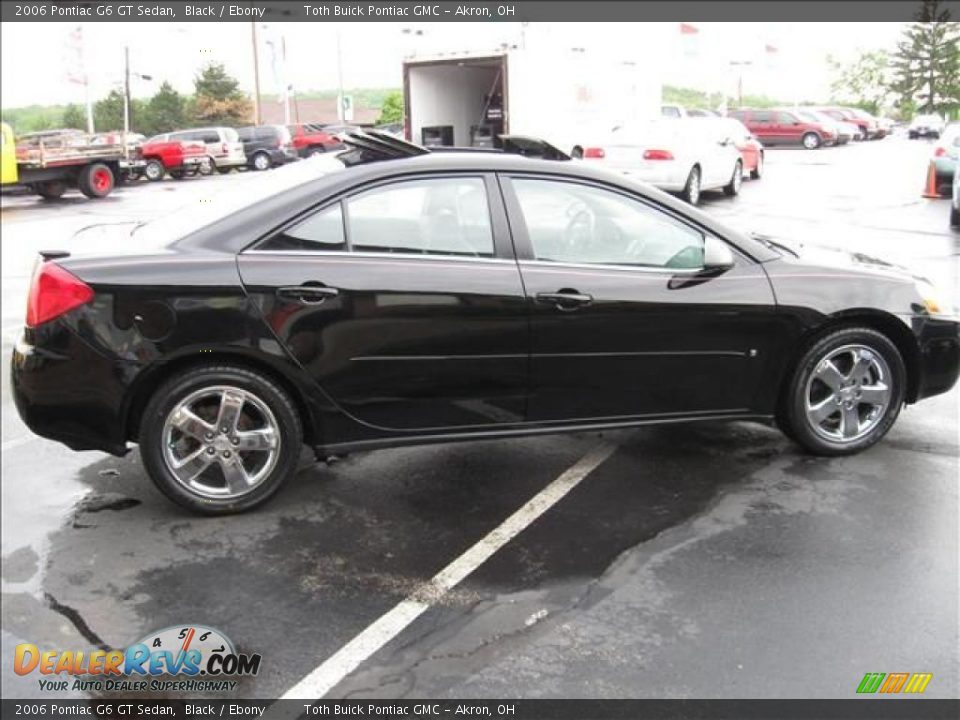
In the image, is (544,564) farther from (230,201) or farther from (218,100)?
(218,100)

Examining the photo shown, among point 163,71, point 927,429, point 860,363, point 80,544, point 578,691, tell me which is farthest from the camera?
point 163,71

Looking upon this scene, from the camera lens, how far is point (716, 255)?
13.8 ft

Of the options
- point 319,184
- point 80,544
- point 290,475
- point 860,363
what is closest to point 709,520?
point 860,363

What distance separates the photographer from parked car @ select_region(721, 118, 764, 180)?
19.2 metres

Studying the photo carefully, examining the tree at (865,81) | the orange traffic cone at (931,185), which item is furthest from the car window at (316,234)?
the orange traffic cone at (931,185)

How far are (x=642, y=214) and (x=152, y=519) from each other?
2646mm

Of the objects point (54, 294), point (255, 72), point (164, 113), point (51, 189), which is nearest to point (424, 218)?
point (54, 294)

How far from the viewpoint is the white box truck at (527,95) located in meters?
18.0

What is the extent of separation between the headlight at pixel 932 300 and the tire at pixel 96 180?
70.8 ft

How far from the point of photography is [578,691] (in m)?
2.80

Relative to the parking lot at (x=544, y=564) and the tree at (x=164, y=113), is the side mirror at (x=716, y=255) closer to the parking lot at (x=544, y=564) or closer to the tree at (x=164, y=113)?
the parking lot at (x=544, y=564)

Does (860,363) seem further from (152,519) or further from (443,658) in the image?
(152,519)

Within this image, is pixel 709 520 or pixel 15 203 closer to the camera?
pixel 709 520

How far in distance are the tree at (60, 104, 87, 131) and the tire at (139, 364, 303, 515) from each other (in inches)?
1163
